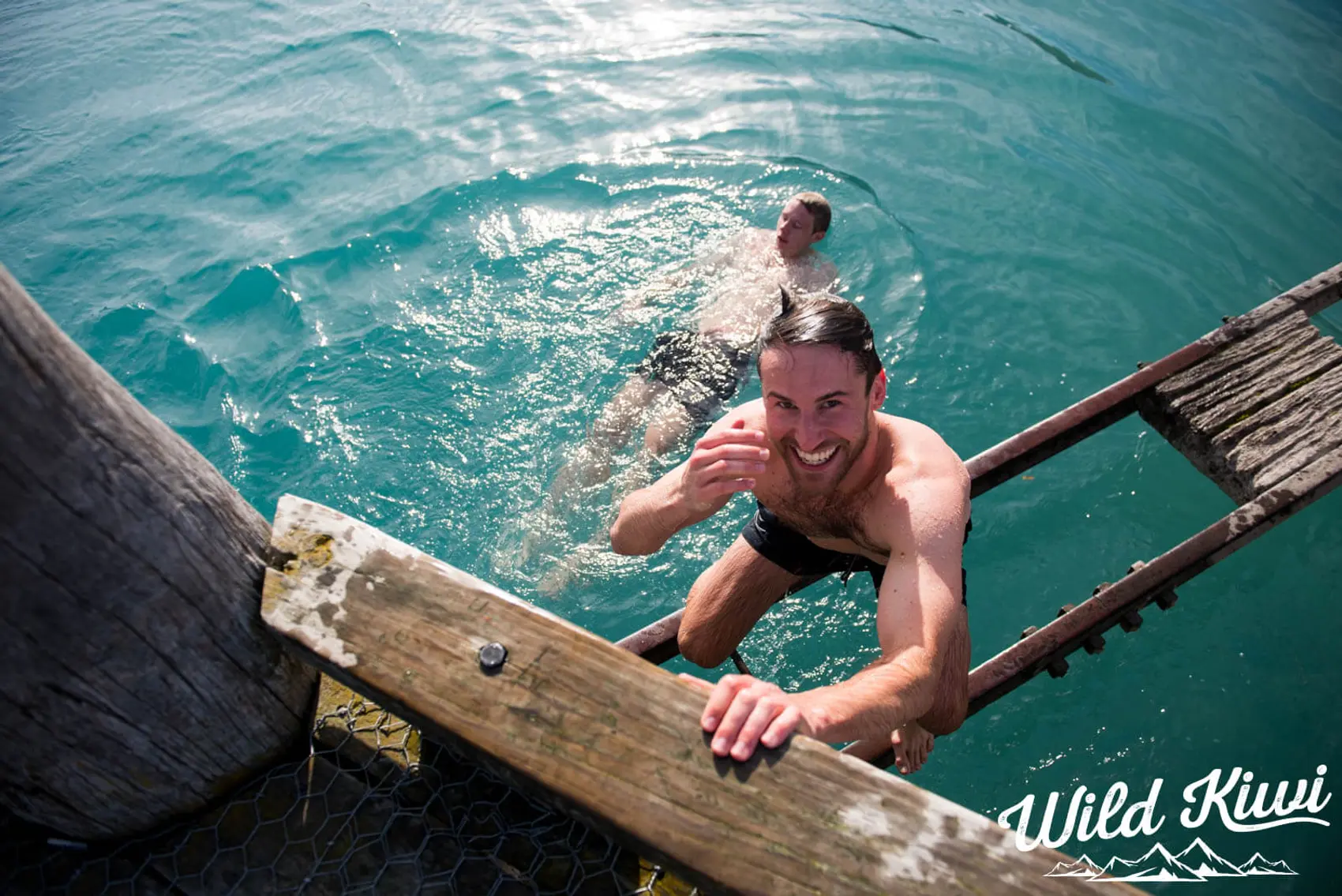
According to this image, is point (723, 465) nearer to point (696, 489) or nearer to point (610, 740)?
point (696, 489)

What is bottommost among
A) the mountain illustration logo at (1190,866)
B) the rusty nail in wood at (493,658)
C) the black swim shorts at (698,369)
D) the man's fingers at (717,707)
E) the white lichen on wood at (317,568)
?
the mountain illustration logo at (1190,866)

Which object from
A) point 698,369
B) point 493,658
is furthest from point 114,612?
point 698,369

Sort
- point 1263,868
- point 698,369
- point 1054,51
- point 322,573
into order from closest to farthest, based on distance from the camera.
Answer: point 322,573, point 1263,868, point 698,369, point 1054,51

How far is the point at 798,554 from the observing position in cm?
351

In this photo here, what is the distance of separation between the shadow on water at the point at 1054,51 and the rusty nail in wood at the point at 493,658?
10.1 m

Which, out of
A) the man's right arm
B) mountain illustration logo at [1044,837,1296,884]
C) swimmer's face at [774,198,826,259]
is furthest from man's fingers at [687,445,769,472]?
swimmer's face at [774,198,826,259]

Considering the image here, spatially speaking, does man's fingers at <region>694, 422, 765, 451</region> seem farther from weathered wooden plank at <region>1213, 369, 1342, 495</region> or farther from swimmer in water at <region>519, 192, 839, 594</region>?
weathered wooden plank at <region>1213, 369, 1342, 495</region>

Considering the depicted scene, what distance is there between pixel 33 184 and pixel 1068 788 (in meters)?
9.54

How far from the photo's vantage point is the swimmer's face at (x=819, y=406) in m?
2.86

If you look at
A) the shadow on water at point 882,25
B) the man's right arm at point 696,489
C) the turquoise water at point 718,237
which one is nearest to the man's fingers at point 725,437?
the man's right arm at point 696,489

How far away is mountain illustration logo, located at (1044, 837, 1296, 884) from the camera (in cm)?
388

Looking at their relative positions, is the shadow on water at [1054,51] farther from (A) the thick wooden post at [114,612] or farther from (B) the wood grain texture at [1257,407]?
(A) the thick wooden post at [114,612]

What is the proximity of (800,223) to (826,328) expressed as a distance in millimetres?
3493

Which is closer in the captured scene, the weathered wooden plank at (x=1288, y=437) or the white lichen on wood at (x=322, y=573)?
the white lichen on wood at (x=322, y=573)
